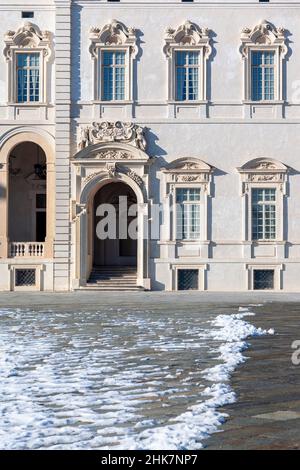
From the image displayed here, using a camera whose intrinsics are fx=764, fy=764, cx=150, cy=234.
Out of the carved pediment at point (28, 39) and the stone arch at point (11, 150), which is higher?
the carved pediment at point (28, 39)

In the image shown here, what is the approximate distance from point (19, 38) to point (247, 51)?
839 centimetres

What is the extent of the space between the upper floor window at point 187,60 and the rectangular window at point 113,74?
170 centimetres

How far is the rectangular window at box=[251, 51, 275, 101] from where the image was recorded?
27.9 metres

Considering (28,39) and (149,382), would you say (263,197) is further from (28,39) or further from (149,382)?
(149,382)

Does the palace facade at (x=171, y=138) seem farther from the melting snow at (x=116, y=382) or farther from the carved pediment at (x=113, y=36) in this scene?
the melting snow at (x=116, y=382)

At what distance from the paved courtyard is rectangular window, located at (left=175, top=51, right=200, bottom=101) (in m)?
12.0

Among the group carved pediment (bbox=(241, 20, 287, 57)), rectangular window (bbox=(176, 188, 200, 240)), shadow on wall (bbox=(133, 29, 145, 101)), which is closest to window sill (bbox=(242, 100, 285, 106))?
carved pediment (bbox=(241, 20, 287, 57))

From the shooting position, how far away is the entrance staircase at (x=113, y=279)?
2739 cm

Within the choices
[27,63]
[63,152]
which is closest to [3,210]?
[63,152]

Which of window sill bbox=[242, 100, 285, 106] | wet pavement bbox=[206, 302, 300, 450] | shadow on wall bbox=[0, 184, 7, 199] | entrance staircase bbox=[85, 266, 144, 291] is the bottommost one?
wet pavement bbox=[206, 302, 300, 450]

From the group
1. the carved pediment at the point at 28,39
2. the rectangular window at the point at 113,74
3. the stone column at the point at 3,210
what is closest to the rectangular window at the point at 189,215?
the rectangular window at the point at 113,74

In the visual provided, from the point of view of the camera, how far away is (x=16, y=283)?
2797 centimetres

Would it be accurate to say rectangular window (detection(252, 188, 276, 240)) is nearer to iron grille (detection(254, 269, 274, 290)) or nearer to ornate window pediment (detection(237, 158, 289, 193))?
ornate window pediment (detection(237, 158, 289, 193))
